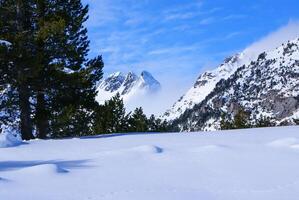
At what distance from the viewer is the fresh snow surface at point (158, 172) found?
7.09 m

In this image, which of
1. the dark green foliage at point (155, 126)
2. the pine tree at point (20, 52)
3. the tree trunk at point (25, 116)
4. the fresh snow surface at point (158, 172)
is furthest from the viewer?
the dark green foliage at point (155, 126)

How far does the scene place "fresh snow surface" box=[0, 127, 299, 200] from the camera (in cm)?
709

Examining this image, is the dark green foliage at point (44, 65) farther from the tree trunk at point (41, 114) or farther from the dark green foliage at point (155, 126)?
the dark green foliage at point (155, 126)

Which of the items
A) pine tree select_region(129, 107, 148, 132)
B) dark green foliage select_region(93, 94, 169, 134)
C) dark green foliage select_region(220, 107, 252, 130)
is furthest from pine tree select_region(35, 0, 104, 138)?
dark green foliage select_region(220, 107, 252, 130)

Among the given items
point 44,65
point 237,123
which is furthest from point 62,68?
point 237,123

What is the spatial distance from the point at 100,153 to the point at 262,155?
3604 mm

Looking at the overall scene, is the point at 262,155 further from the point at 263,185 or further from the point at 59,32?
the point at 59,32

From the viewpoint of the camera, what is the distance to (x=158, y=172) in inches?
340

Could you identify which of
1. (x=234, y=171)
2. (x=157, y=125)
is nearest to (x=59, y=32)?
(x=234, y=171)

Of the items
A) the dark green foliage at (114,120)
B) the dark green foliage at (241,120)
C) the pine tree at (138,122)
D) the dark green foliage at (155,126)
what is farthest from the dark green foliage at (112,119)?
the dark green foliage at (241,120)

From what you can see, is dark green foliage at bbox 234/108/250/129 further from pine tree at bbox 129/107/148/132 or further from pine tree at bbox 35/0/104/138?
pine tree at bbox 35/0/104/138

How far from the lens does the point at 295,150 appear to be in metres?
10.7

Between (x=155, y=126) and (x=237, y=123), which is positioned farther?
(x=237, y=123)

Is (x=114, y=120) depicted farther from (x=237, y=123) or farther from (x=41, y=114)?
(x=237, y=123)
